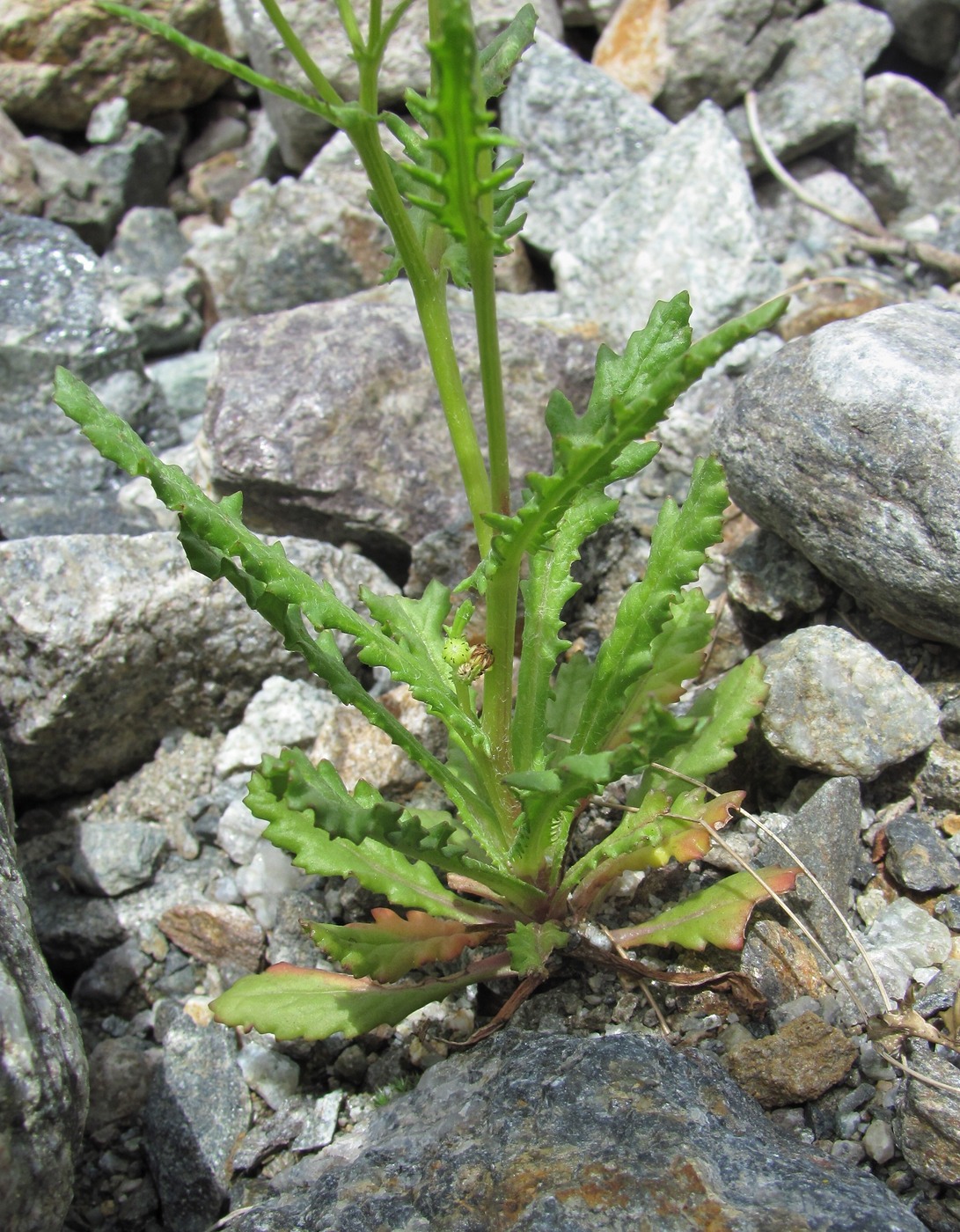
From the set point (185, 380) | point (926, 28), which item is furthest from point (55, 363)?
point (926, 28)

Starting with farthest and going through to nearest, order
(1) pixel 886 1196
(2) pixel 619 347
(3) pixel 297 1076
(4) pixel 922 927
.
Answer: (2) pixel 619 347 → (3) pixel 297 1076 → (4) pixel 922 927 → (1) pixel 886 1196

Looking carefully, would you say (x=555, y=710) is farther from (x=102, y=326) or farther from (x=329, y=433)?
(x=102, y=326)

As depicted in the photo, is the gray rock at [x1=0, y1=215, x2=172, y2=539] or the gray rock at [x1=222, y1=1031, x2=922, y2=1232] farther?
the gray rock at [x1=0, y1=215, x2=172, y2=539]

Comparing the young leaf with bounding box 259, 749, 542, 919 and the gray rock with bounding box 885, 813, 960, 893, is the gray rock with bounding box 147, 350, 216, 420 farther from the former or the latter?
the gray rock with bounding box 885, 813, 960, 893

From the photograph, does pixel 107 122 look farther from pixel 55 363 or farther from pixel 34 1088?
pixel 34 1088

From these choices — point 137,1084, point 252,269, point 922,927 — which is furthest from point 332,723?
point 252,269

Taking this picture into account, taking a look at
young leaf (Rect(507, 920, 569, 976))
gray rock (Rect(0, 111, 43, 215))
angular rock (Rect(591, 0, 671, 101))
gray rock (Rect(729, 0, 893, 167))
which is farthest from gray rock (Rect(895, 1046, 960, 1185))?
gray rock (Rect(0, 111, 43, 215))
